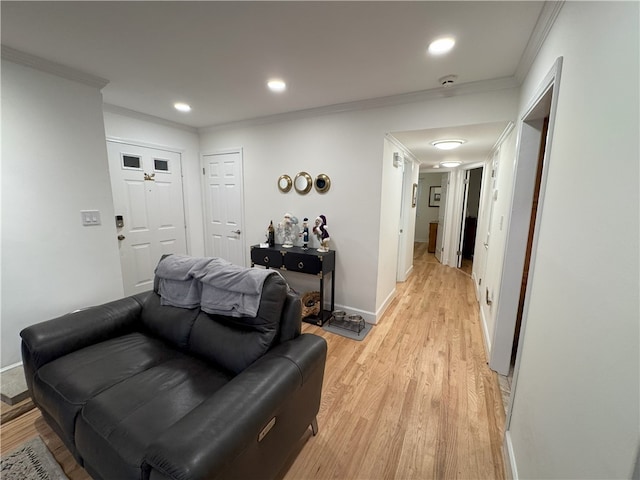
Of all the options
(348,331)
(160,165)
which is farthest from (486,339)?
(160,165)

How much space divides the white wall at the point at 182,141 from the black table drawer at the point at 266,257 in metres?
1.39

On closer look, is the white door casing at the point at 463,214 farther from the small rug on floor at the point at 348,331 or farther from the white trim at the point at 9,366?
the white trim at the point at 9,366

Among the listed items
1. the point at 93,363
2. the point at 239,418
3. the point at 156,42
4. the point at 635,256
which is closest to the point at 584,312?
the point at 635,256

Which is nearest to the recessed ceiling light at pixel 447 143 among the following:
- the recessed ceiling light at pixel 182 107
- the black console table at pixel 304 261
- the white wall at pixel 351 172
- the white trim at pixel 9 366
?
the white wall at pixel 351 172

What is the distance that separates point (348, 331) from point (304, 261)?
0.90 m

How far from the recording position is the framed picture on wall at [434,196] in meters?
7.30

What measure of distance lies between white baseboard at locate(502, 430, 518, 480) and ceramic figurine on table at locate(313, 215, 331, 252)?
207 cm

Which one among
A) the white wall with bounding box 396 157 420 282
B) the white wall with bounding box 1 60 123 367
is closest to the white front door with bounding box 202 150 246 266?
the white wall with bounding box 1 60 123 367

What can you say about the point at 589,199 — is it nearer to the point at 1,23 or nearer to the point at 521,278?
the point at 521,278

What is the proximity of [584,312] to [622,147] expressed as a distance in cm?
48

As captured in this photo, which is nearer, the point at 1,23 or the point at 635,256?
the point at 635,256

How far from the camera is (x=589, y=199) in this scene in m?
0.83

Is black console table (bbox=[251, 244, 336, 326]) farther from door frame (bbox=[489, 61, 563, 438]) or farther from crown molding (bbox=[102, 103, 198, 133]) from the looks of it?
crown molding (bbox=[102, 103, 198, 133])

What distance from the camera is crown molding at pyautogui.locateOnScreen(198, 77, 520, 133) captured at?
2152 mm
